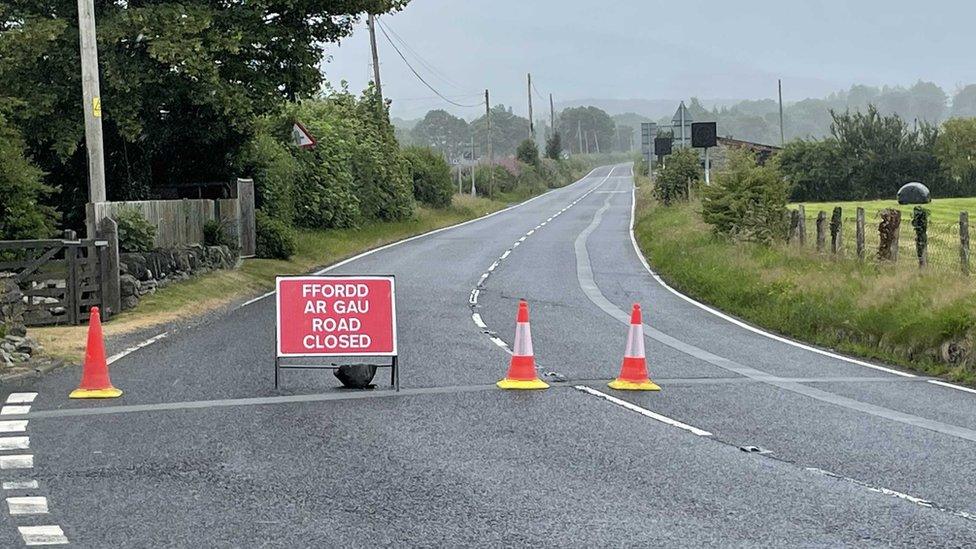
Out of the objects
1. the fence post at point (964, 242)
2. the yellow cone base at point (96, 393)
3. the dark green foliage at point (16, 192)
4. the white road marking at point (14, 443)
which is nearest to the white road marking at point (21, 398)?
the yellow cone base at point (96, 393)

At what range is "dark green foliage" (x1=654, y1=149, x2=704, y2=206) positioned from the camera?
55.2 m

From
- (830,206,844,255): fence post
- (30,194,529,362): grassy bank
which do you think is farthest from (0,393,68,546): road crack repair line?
(830,206,844,255): fence post

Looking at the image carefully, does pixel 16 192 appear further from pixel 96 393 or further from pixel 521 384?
pixel 521 384

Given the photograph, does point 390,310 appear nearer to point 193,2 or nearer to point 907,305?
point 907,305

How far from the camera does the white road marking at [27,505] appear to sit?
303 inches

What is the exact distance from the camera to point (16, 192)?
69.4ft

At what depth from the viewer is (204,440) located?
10.0m

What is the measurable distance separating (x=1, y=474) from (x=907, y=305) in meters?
12.6

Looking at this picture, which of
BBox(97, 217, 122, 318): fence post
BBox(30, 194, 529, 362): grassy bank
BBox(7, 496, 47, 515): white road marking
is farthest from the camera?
BBox(97, 217, 122, 318): fence post

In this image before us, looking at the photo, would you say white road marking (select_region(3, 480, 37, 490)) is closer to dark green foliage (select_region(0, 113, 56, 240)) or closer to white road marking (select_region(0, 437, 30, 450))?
white road marking (select_region(0, 437, 30, 450))

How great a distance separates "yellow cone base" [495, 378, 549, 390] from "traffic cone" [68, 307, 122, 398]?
382 cm

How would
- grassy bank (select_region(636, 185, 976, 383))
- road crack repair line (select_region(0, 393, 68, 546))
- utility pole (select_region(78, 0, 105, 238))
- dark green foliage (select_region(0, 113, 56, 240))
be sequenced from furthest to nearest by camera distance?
utility pole (select_region(78, 0, 105, 238))
dark green foliage (select_region(0, 113, 56, 240))
grassy bank (select_region(636, 185, 976, 383))
road crack repair line (select_region(0, 393, 68, 546))

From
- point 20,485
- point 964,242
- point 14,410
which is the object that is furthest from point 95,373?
point 964,242

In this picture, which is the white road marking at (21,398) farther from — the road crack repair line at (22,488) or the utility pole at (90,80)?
the utility pole at (90,80)
